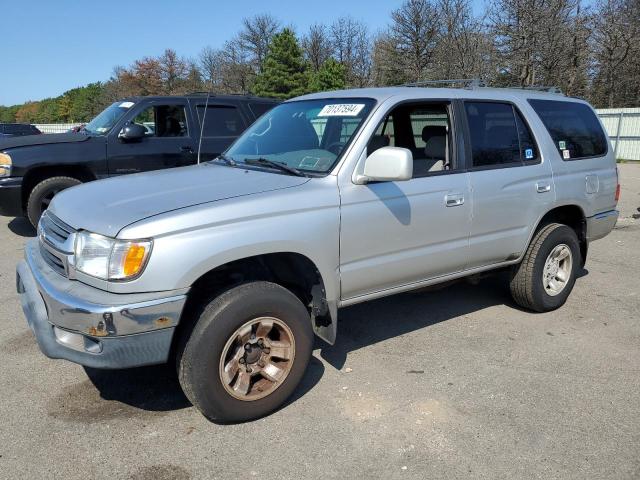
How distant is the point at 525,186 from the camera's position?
4418 millimetres

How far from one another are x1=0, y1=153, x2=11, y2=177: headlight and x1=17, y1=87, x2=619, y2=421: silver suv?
14.3 ft

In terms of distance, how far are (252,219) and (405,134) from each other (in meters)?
2.03

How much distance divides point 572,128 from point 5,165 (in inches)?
273

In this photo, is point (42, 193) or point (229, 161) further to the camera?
point (42, 193)

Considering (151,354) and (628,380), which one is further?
(628,380)

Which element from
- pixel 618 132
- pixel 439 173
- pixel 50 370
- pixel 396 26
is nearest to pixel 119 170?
pixel 50 370

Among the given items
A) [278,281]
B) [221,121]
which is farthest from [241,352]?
[221,121]

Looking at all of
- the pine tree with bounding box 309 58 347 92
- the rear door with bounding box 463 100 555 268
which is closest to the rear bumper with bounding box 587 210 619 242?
the rear door with bounding box 463 100 555 268

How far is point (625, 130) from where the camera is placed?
869 inches

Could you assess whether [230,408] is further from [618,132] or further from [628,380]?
[618,132]

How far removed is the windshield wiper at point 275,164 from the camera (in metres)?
3.49

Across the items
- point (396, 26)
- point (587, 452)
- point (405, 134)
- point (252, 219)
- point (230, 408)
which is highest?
point (396, 26)

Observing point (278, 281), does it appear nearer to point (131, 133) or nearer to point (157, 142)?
point (131, 133)

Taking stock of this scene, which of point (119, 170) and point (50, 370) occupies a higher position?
point (119, 170)
